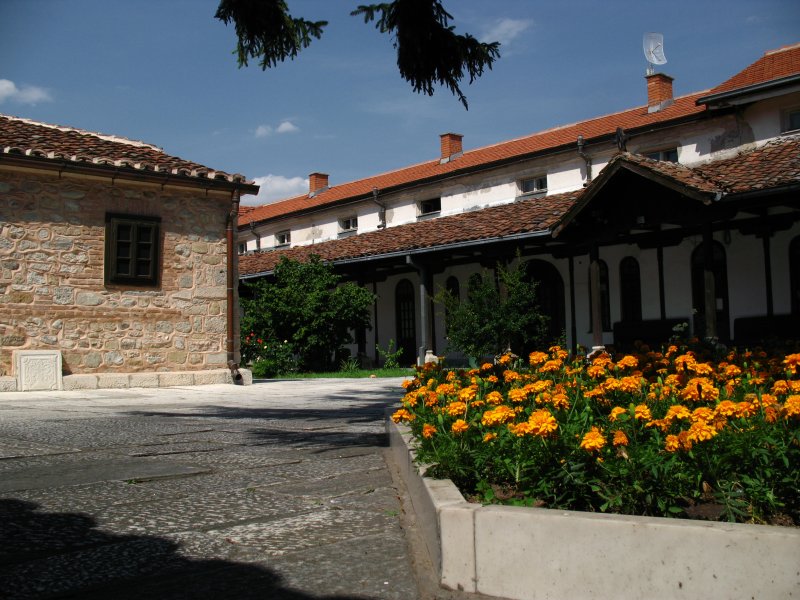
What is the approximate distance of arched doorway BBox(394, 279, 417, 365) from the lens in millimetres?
22172

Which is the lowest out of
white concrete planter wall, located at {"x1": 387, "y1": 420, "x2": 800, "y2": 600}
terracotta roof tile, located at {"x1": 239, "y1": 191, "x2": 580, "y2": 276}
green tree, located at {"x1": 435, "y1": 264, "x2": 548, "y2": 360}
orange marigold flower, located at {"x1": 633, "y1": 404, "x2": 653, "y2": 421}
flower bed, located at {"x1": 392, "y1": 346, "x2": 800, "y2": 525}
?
white concrete planter wall, located at {"x1": 387, "y1": 420, "x2": 800, "y2": 600}

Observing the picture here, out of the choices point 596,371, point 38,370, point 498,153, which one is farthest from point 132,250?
point 498,153

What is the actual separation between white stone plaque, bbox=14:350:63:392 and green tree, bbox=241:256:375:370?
21.5 ft

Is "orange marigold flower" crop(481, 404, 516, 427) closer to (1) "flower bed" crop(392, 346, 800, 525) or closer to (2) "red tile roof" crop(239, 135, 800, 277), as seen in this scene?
(1) "flower bed" crop(392, 346, 800, 525)

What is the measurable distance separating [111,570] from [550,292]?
54.4 ft

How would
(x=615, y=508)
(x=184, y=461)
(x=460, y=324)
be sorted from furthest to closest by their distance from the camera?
1. (x=460, y=324)
2. (x=184, y=461)
3. (x=615, y=508)

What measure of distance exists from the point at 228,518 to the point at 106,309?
1039 cm

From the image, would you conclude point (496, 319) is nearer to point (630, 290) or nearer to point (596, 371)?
point (630, 290)

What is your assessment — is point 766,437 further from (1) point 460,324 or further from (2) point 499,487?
(1) point 460,324

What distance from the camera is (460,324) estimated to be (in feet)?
49.8

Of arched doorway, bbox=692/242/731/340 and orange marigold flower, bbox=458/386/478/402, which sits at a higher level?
arched doorway, bbox=692/242/731/340

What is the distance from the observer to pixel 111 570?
9.55 feet

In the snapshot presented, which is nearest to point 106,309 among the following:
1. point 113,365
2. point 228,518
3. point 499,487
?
point 113,365

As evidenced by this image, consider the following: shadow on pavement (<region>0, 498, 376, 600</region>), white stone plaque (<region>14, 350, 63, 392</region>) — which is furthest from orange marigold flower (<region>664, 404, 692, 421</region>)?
white stone plaque (<region>14, 350, 63, 392</region>)
